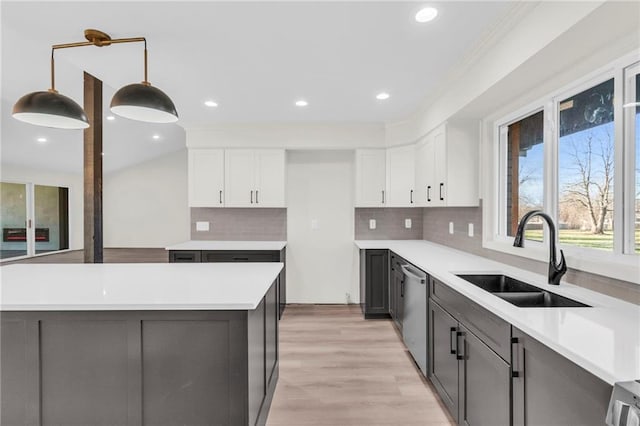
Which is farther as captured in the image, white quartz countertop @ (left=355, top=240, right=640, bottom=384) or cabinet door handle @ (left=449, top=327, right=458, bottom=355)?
cabinet door handle @ (left=449, top=327, right=458, bottom=355)

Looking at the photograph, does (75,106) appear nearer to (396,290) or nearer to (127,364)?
(127,364)

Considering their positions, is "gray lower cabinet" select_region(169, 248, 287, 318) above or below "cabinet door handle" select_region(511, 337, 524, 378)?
above

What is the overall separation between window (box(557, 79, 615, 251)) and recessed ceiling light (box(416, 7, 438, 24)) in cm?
100

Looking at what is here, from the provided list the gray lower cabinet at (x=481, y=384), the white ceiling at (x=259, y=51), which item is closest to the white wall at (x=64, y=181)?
the white ceiling at (x=259, y=51)

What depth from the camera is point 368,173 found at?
420 cm

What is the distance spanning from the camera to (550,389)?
3.76 ft

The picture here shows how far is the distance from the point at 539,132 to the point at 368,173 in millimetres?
2092

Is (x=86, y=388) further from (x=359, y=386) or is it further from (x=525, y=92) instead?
(x=525, y=92)

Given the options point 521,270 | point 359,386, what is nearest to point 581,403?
point 521,270

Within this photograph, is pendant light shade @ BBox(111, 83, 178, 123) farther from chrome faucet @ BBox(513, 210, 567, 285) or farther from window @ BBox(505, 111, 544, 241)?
window @ BBox(505, 111, 544, 241)

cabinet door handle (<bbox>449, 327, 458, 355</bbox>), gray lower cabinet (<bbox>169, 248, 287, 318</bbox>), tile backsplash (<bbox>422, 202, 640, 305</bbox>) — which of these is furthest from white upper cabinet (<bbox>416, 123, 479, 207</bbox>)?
gray lower cabinet (<bbox>169, 248, 287, 318</bbox>)

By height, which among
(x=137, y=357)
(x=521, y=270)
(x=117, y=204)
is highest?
(x=117, y=204)

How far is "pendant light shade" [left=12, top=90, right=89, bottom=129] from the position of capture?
5.54 feet

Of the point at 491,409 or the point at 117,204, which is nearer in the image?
the point at 491,409
